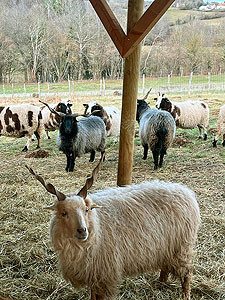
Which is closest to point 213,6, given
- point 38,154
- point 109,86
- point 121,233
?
point 109,86

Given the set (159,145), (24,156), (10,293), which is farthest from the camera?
(24,156)

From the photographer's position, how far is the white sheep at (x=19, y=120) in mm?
7312

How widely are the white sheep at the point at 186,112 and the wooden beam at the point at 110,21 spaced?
5.38 m


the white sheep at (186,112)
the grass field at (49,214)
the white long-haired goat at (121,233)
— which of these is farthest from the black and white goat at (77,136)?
the white long-haired goat at (121,233)

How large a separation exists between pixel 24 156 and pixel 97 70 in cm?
584

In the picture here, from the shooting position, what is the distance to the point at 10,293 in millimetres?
2086

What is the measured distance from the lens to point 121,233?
193 cm

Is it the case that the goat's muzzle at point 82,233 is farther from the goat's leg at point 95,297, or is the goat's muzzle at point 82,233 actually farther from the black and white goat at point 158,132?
the black and white goat at point 158,132

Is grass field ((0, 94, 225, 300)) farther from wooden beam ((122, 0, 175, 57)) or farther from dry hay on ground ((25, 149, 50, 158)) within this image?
wooden beam ((122, 0, 175, 57))

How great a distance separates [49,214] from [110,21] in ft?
7.41

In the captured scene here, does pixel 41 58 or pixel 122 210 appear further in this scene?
pixel 41 58

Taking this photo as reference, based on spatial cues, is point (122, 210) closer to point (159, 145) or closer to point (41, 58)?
point (159, 145)

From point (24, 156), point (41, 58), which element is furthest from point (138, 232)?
point (41, 58)

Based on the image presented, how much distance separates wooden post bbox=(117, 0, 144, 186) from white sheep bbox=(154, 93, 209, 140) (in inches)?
205
